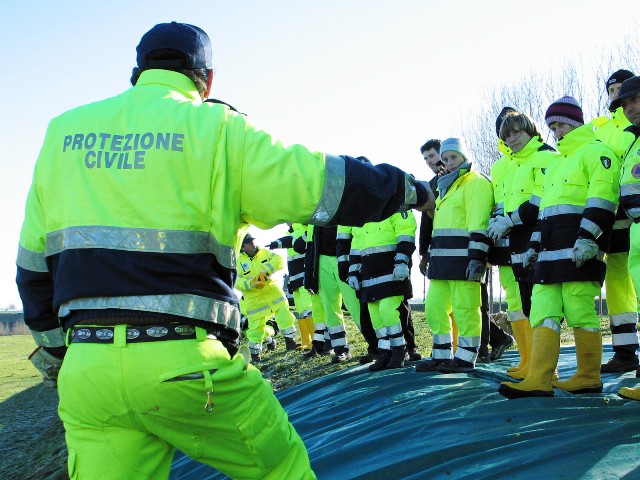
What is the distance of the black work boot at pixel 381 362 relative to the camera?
23.7ft

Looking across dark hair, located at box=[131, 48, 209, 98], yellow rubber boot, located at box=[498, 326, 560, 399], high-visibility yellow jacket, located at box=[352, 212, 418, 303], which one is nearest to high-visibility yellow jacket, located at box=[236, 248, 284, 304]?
high-visibility yellow jacket, located at box=[352, 212, 418, 303]

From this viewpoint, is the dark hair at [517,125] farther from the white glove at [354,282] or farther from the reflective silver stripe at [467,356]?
the white glove at [354,282]

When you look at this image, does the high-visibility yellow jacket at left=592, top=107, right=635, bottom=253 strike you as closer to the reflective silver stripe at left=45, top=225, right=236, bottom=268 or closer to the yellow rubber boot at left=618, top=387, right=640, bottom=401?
the yellow rubber boot at left=618, top=387, right=640, bottom=401

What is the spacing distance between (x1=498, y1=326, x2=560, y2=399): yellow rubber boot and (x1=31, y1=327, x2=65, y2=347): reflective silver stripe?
2950mm

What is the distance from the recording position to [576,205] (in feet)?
16.5

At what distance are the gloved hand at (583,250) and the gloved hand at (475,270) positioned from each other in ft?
4.93

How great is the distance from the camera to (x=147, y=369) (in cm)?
228

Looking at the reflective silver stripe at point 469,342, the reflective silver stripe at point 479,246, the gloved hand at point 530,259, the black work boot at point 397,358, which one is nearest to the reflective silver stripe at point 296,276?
the black work boot at point 397,358

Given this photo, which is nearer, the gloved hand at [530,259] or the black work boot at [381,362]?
the gloved hand at [530,259]

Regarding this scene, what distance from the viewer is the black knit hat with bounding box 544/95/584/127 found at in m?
5.24

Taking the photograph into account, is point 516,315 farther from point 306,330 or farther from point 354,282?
point 306,330

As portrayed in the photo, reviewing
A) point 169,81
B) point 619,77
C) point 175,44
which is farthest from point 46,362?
point 619,77

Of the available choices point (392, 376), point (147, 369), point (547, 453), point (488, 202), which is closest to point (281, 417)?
point (147, 369)

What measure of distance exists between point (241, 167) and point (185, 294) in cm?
45
